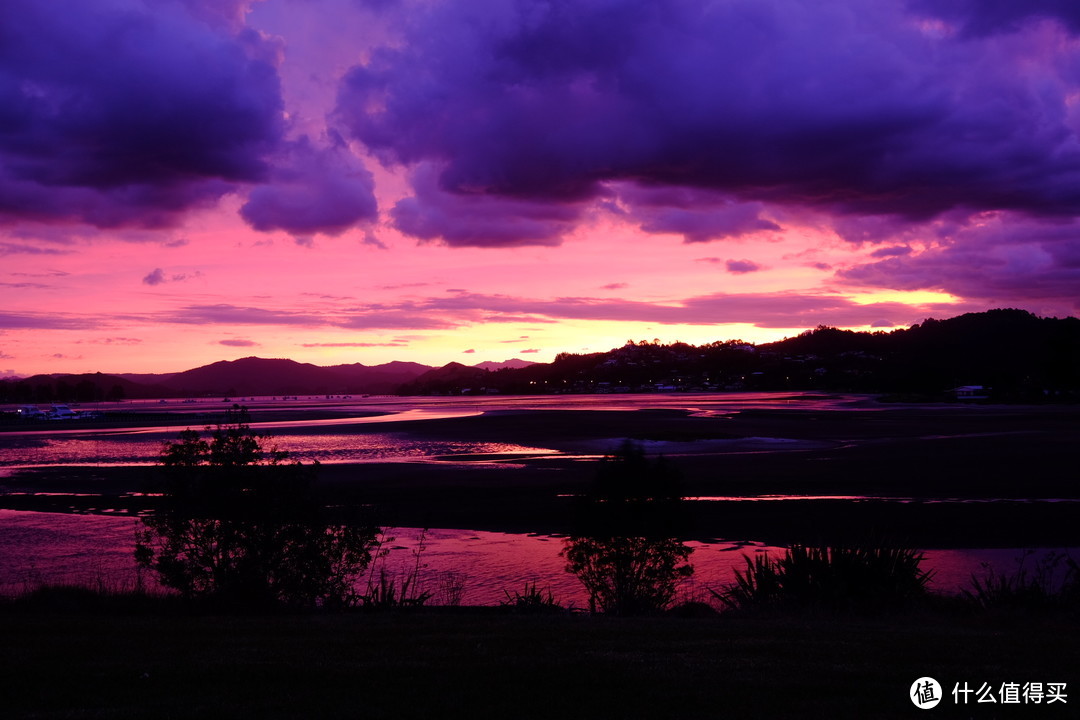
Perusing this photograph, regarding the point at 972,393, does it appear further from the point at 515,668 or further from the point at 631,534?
the point at 515,668

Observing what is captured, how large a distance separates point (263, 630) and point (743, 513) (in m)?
17.8

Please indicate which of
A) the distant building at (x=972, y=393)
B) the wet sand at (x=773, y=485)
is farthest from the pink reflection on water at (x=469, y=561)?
the distant building at (x=972, y=393)

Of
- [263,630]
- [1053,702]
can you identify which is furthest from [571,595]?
[1053,702]

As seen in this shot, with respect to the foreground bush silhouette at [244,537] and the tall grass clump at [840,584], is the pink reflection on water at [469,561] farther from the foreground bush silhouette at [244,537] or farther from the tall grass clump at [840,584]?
the foreground bush silhouette at [244,537]

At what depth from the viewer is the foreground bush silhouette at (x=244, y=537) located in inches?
527

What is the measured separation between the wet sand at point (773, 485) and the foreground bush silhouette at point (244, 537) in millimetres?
2298

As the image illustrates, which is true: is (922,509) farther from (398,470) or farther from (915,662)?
(398,470)

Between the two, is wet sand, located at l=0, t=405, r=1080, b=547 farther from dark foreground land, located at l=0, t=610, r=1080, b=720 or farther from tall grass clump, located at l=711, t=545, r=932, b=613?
dark foreground land, located at l=0, t=610, r=1080, b=720

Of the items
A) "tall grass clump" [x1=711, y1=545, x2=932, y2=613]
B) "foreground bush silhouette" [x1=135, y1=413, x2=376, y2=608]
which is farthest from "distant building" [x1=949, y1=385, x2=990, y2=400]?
"foreground bush silhouette" [x1=135, y1=413, x2=376, y2=608]

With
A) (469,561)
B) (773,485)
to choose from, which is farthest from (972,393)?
(469,561)

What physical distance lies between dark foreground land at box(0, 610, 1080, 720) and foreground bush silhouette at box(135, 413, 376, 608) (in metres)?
1.95

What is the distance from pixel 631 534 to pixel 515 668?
6146mm

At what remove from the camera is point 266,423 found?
90188mm

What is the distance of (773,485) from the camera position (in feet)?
104
